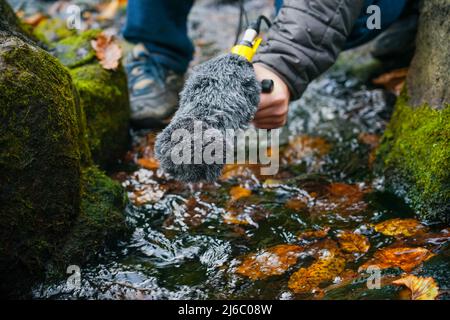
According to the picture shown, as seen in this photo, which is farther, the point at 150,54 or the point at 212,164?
the point at 150,54

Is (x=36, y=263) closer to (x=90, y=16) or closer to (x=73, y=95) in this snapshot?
(x=73, y=95)

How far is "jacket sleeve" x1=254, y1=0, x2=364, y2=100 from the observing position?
83.6 inches

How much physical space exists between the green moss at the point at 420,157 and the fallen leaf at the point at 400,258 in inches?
11.5

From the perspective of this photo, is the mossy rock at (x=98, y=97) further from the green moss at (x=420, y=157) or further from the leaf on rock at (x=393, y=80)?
the leaf on rock at (x=393, y=80)

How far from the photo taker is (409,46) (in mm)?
3420

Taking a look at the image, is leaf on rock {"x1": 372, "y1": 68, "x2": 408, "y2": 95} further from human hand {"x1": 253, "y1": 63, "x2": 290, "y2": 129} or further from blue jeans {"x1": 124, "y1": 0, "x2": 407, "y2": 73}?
human hand {"x1": 253, "y1": 63, "x2": 290, "y2": 129}

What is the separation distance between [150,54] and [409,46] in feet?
6.18

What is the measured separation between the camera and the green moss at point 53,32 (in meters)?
3.08

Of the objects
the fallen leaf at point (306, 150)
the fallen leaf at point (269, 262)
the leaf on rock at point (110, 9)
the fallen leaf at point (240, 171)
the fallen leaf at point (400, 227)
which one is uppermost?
the leaf on rock at point (110, 9)

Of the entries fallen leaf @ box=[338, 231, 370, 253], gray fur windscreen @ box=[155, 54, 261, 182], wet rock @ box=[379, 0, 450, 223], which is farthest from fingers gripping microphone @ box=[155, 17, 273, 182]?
wet rock @ box=[379, 0, 450, 223]

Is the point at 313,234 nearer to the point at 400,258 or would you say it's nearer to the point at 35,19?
the point at 400,258

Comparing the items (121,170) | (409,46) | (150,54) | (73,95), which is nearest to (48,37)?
(150,54)

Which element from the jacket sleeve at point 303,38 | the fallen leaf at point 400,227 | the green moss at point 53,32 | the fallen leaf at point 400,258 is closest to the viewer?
the fallen leaf at point 400,258

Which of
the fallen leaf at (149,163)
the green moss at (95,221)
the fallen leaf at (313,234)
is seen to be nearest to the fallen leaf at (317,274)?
the fallen leaf at (313,234)
